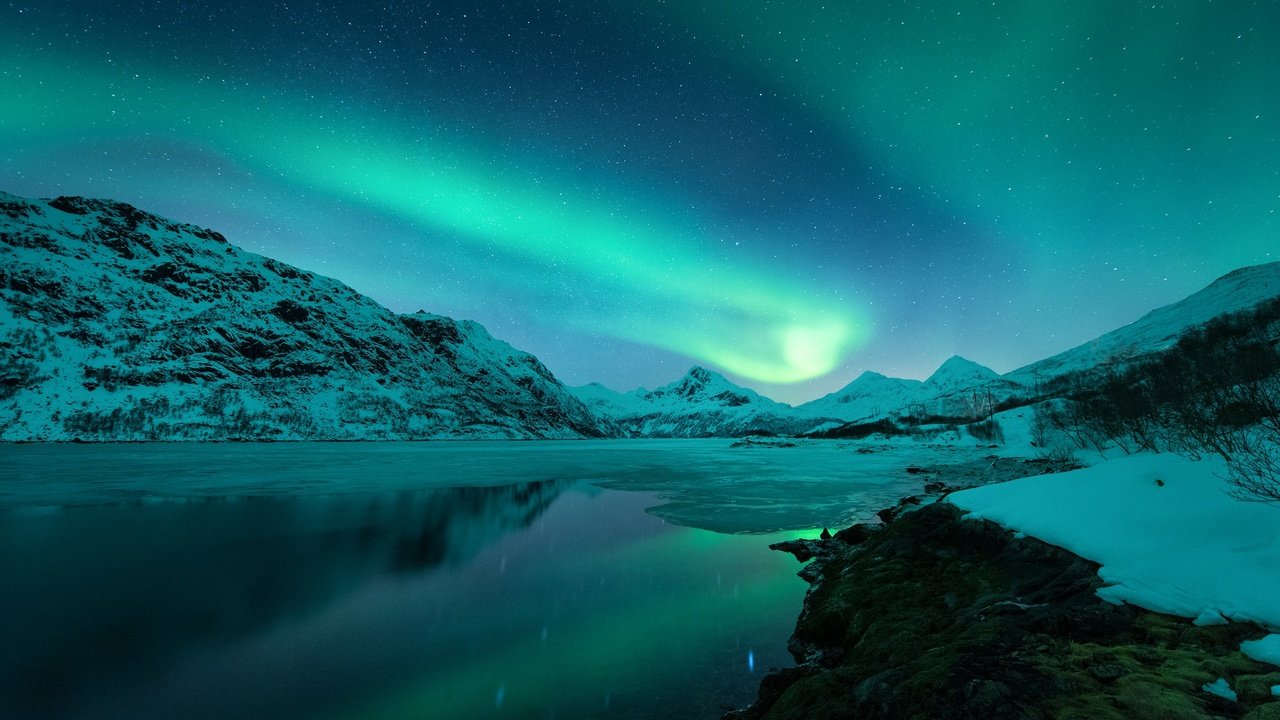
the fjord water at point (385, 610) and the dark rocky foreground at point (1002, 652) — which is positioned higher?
the dark rocky foreground at point (1002, 652)

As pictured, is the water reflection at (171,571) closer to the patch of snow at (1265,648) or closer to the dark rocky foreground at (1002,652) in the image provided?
the dark rocky foreground at (1002,652)

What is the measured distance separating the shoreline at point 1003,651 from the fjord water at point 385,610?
1.73 m

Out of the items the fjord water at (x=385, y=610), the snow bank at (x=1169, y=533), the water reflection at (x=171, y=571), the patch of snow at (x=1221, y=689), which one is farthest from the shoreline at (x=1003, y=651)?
the water reflection at (x=171, y=571)

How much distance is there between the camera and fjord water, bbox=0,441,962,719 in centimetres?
830

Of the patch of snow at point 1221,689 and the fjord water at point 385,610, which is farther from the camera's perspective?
the fjord water at point 385,610

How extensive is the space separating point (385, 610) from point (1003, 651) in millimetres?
13052

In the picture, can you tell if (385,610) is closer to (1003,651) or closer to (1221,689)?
(1003,651)

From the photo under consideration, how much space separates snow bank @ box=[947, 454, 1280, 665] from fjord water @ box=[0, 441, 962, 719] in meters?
5.89

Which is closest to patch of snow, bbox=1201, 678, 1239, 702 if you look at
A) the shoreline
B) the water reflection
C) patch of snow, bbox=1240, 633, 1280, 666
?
the shoreline

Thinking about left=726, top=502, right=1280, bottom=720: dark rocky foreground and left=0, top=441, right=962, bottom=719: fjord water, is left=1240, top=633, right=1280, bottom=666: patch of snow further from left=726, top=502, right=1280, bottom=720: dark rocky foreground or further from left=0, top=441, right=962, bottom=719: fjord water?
left=0, top=441, right=962, bottom=719: fjord water

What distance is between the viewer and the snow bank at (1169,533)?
5887 mm

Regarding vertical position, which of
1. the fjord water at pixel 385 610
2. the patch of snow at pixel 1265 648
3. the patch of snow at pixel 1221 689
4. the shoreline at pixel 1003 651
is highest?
the patch of snow at pixel 1265 648

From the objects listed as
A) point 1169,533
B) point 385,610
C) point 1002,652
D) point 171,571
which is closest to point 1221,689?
point 1002,652

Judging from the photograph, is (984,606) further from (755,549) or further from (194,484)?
(194,484)
